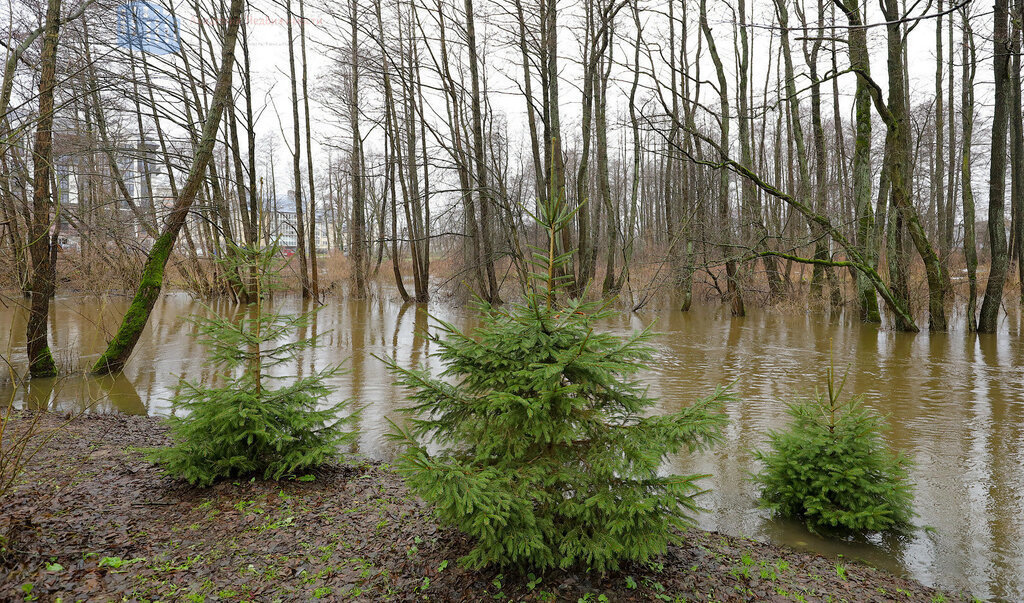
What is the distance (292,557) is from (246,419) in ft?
4.23

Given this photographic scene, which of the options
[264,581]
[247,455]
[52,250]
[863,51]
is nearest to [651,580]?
[264,581]

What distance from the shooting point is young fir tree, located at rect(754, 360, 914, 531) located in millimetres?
3896

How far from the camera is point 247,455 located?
4434 mm

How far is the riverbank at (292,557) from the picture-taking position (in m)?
3.01

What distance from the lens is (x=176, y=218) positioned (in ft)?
26.7

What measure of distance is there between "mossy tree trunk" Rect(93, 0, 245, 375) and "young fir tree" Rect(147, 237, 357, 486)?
448 cm

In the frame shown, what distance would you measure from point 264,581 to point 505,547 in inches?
54.6

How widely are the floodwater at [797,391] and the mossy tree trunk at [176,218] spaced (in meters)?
0.71

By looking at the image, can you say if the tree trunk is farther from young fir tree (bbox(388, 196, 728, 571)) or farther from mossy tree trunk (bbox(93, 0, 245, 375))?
mossy tree trunk (bbox(93, 0, 245, 375))

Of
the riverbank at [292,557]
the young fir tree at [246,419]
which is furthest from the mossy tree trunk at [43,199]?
the riverbank at [292,557]

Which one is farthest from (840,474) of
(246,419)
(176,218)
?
(176,218)

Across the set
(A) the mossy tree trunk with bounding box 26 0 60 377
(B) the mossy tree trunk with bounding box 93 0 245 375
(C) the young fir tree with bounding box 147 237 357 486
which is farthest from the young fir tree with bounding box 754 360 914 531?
(B) the mossy tree trunk with bounding box 93 0 245 375

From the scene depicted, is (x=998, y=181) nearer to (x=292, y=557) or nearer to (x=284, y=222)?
(x=292, y=557)

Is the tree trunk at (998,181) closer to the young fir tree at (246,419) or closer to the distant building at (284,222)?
the distant building at (284,222)
